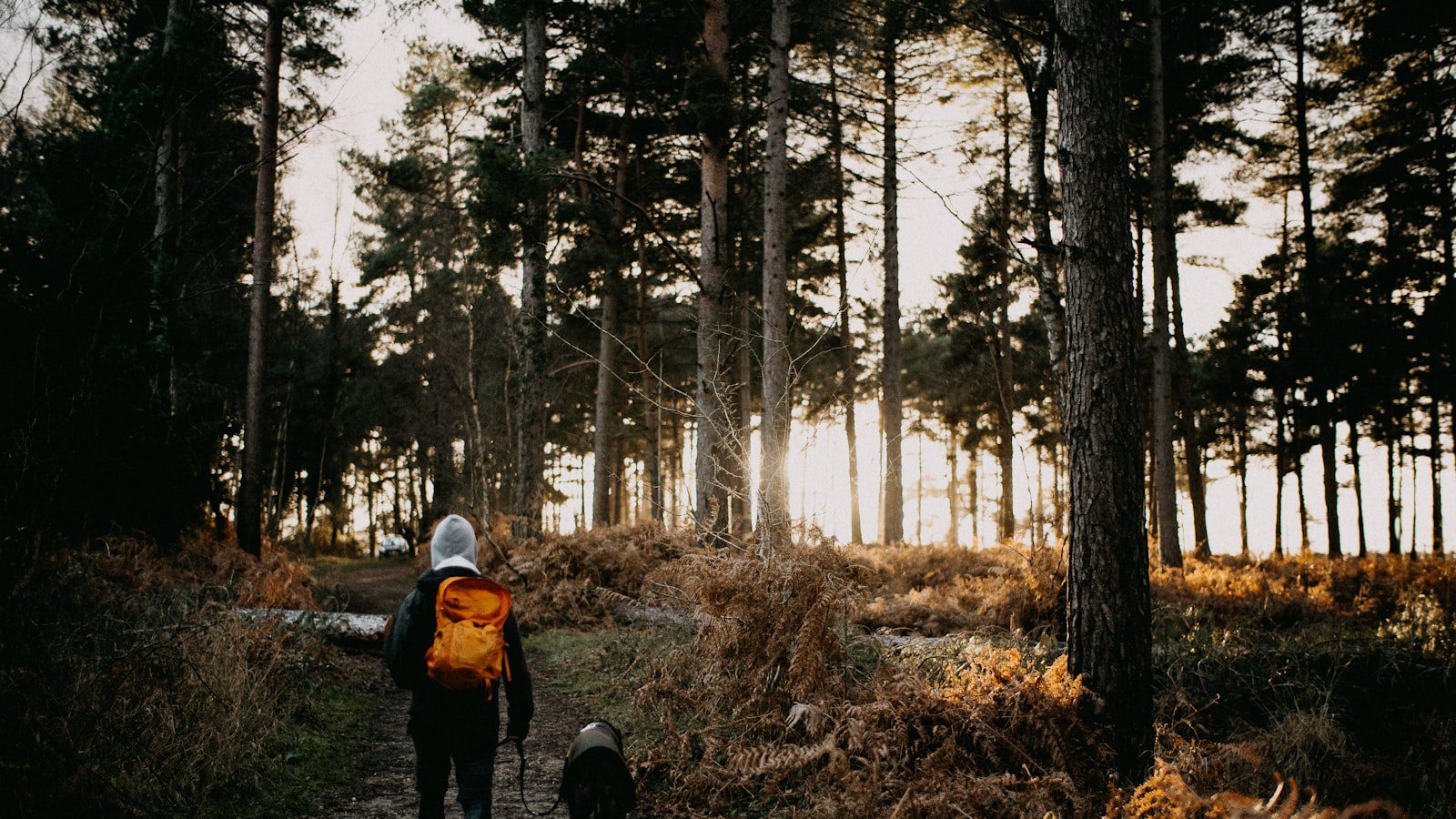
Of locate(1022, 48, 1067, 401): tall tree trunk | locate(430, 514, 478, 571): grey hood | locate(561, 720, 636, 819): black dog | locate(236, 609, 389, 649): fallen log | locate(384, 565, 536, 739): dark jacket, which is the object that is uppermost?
locate(1022, 48, 1067, 401): tall tree trunk

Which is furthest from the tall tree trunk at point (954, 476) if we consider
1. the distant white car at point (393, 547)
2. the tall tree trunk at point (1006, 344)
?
the distant white car at point (393, 547)

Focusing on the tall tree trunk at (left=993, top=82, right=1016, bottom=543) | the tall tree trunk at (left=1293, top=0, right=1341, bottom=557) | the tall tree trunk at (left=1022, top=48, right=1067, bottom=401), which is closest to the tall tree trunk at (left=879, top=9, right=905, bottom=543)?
the tall tree trunk at (left=993, top=82, right=1016, bottom=543)

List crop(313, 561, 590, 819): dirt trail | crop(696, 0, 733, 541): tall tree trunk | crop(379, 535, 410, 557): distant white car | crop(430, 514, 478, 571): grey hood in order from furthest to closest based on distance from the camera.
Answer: crop(379, 535, 410, 557): distant white car → crop(696, 0, 733, 541): tall tree trunk → crop(313, 561, 590, 819): dirt trail → crop(430, 514, 478, 571): grey hood

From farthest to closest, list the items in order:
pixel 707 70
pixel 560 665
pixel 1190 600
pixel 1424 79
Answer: pixel 1424 79 → pixel 707 70 → pixel 1190 600 → pixel 560 665

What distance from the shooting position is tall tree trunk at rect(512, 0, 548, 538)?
14477 millimetres

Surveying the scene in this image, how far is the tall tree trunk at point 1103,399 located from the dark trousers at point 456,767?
3.68 metres

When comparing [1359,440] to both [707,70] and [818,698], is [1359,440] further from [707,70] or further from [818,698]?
[818,698]

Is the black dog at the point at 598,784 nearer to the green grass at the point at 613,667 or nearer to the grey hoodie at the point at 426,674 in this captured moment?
the grey hoodie at the point at 426,674

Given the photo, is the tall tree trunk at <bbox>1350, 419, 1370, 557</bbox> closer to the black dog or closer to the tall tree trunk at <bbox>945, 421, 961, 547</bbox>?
the tall tree trunk at <bbox>945, 421, 961, 547</bbox>

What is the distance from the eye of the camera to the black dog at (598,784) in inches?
137

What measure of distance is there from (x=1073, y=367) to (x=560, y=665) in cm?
708

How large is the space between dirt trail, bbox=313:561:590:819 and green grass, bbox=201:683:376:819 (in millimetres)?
116

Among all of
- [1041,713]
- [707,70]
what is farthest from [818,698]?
[707,70]

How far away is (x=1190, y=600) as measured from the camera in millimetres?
10531
